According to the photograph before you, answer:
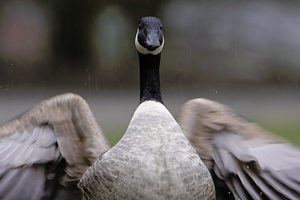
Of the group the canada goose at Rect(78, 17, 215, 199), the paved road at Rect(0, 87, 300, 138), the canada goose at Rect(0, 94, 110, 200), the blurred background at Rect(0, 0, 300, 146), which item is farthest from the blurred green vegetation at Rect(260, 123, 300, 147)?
the canada goose at Rect(78, 17, 215, 199)

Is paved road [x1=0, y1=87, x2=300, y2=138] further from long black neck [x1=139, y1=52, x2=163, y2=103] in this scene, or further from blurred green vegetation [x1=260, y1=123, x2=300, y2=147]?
long black neck [x1=139, y1=52, x2=163, y2=103]

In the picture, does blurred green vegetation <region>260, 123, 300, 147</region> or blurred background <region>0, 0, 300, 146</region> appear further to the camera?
blurred background <region>0, 0, 300, 146</region>

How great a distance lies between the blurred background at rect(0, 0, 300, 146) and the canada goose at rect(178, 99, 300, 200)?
21.5 feet

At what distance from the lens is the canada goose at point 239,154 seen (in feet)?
15.7

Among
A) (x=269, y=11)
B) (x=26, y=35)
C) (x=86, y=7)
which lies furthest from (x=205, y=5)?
(x=26, y=35)

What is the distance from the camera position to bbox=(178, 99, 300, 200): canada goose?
189 inches

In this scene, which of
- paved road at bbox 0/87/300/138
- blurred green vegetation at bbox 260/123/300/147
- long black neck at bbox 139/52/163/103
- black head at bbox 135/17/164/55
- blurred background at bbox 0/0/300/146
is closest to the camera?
black head at bbox 135/17/164/55

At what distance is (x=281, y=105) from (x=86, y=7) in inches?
146

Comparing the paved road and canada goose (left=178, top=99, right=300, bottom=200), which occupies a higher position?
canada goose (left=178, top=99, right=300, bottom=200)

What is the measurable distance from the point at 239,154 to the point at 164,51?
7.83 metres

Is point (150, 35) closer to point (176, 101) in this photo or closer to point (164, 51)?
point (176, 101)

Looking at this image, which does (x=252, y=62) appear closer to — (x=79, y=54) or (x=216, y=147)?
(x=79, y=54)

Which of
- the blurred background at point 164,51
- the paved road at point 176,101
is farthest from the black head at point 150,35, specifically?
the blurred background at point 164,51

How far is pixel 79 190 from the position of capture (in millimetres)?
5035
